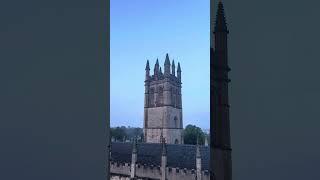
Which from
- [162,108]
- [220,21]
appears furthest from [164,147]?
[220,21]

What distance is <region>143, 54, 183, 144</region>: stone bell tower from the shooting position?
17.1 feet

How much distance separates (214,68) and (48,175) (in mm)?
1897

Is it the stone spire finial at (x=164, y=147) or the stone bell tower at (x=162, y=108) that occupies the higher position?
the stone bell tower at (x=162, y=108)

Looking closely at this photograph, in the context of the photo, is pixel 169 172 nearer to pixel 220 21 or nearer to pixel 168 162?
pixel 168 162

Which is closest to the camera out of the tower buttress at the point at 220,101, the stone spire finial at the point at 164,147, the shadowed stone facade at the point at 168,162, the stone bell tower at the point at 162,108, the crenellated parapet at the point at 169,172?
the tower buttress at the point at 220,101

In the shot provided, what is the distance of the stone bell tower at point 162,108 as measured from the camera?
5215 mm

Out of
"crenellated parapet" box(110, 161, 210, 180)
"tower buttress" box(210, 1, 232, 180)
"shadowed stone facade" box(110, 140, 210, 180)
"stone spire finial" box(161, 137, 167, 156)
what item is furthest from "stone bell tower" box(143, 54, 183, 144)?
"tower buttress" box(210, 1, 232, 180)

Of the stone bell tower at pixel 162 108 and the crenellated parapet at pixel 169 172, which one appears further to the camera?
the crenellated parapet at pixel 169 172

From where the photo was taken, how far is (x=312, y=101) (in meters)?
3.09

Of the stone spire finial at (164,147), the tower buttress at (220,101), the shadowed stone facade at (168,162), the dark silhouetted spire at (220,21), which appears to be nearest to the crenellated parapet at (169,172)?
the shadowed stone facade at (168,162)

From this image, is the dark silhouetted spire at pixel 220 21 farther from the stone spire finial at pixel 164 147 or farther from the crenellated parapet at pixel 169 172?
the stone spire finial at pixel 164 147

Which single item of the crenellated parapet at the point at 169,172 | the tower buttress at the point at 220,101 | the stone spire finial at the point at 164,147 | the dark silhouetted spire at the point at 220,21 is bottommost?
the crenellated parapet at the point at 169,172

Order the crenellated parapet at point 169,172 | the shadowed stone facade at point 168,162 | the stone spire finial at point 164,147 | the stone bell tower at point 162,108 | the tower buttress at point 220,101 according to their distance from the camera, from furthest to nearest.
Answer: the stone spire finial at point 164,147 → the crenellated parapet at point 169,172 → the shadowed stone facade at point 168,162 → the stone bell tower at point 162,108 → the tower buttress at point 220,101

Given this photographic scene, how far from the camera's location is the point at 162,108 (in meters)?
6.50
